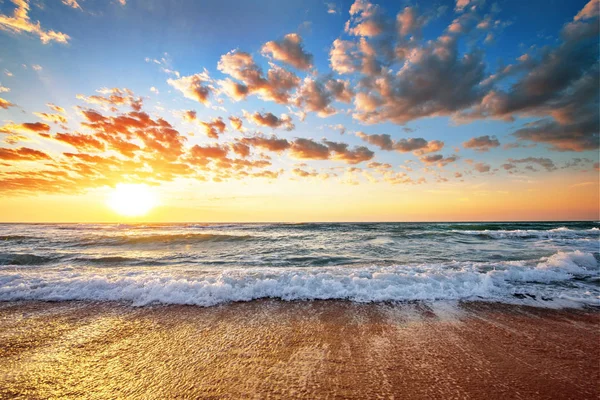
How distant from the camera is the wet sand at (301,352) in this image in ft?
8.68

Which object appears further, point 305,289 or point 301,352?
point 305,289

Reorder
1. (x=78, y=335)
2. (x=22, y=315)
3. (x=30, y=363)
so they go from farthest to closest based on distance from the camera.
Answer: (x=22, y=315)
(x=78, y=335)
(x=30, y=363)

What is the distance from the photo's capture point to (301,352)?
132 inches

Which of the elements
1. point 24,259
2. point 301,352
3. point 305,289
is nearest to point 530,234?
point 305,289

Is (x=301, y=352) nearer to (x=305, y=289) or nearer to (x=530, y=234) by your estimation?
(x=305, y=289)

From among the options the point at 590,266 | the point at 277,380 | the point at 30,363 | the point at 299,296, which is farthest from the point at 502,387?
the point at 590,266

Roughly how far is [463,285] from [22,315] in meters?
9.80

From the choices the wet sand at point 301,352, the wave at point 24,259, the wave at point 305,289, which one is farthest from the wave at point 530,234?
the wave at point 24,259

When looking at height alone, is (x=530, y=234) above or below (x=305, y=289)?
below

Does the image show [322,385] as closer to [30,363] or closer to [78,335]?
[30,363]

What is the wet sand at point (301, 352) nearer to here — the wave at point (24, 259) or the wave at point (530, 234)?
the wave at point (24, 259)

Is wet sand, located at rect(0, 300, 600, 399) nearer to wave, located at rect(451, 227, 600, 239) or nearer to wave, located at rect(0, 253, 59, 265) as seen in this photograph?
wave, located at rect(0, 253, 59, 265)

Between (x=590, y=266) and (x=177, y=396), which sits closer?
(x=177, y=396)

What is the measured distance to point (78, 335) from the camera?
396 cm
